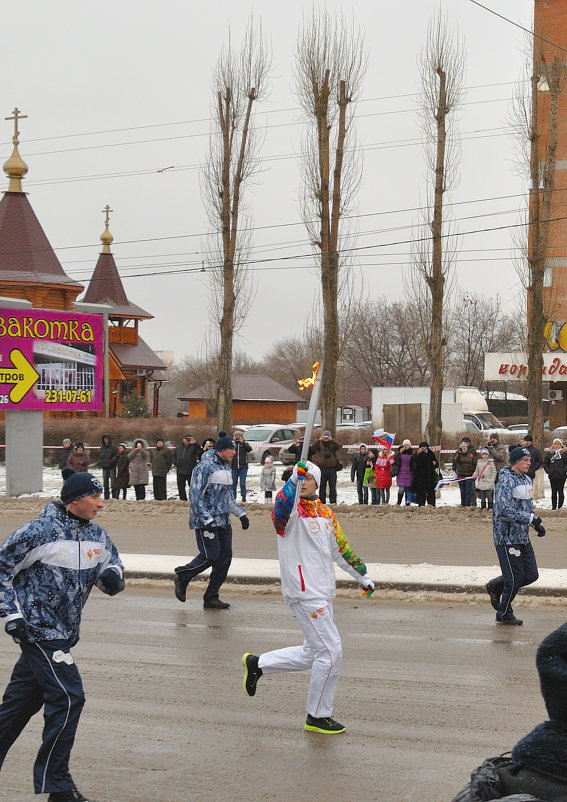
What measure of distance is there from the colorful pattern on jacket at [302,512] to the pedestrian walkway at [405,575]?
18.5ft

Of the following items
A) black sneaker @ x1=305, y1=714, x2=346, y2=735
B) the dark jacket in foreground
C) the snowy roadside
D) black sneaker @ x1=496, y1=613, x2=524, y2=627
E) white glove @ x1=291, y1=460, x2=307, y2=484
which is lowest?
the snowy roadside

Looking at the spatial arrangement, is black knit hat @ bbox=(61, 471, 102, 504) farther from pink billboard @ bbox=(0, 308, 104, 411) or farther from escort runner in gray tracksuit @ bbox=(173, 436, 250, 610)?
pink billboard @ bbox=(0, 308, 104, 411)

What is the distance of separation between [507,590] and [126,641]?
12.0ft

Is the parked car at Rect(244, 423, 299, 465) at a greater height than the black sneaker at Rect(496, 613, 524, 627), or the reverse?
the parked car at Rect(244, 423, 299, 465)

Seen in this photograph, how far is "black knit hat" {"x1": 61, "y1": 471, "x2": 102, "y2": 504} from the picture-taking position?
5918mm

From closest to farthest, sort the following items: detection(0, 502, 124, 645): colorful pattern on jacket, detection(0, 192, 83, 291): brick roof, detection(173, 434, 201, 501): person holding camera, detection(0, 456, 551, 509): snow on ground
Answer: detection(0, 502, 124, 645): colorful pattern on jacket < detection(173, 434, 201, 501): person holding camera < detection(0, 456, 551, 509): snow on ground < detection(0, 192, 83, 291): brick roof

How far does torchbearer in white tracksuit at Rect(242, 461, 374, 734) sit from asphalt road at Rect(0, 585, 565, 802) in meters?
0.30

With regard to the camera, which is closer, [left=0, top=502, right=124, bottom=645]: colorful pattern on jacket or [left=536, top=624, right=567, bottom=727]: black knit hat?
[left=536, top=624, right=567, bottom=727]: black knit hat

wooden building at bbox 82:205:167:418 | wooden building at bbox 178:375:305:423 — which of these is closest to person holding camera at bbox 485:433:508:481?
wooden building at bbox 82:205:167:418

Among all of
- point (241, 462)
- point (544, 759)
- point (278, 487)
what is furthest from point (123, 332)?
point (544, 759)

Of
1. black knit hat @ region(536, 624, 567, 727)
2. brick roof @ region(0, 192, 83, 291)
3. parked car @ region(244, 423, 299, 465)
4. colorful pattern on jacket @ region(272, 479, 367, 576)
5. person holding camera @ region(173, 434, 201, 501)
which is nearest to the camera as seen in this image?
black knit hat @ region(536, 624, 567, 727)

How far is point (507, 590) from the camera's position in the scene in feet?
35.2

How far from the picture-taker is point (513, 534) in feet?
35.3

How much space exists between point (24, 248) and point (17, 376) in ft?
84.9
